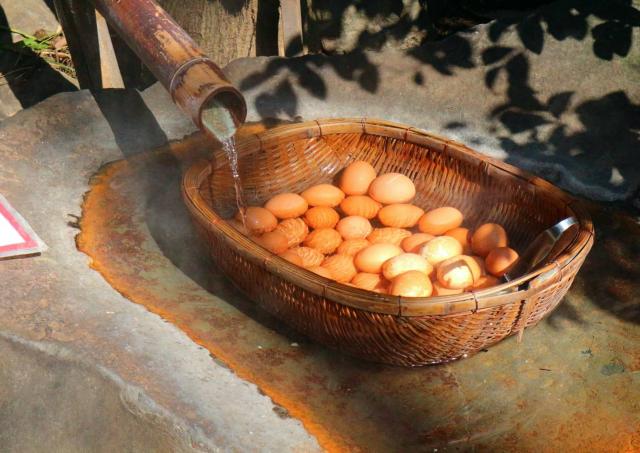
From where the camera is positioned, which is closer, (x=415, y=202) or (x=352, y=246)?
(x=352, y=246)

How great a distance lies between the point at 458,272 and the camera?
2322 millimetres

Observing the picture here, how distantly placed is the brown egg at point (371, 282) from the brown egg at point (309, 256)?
169 millimetres

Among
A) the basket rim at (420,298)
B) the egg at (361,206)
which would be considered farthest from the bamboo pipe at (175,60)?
the egg at (361,206)

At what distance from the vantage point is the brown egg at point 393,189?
2844 millimetres

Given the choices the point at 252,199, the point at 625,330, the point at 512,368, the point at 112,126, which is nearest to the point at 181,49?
→ the point at 252,199

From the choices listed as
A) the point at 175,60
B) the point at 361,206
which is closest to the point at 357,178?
the point at 361,206

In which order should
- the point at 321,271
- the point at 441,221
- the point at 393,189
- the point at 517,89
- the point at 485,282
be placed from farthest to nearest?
the point at 517,89 < the point at 393,189 < the point at 441,221 < the point at 321,271 < the point at 485,282

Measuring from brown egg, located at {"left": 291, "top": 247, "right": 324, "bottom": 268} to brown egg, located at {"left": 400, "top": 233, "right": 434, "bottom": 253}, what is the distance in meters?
0.33

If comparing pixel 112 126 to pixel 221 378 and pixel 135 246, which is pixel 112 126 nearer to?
pixel 135 246

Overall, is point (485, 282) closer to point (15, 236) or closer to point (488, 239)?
point (488, 239)

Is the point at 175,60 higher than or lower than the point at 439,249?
higher

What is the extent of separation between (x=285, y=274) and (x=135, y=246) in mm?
959

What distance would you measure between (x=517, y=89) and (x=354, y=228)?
124 cm

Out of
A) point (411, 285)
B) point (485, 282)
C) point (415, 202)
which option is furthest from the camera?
point (415, 202)
